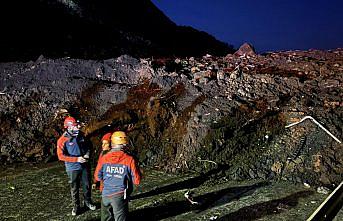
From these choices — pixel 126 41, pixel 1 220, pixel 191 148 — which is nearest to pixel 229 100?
pixel 191 148

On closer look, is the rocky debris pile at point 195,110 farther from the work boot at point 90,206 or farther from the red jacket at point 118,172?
the red jacket at point 118,172

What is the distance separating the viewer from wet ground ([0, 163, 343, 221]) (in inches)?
231

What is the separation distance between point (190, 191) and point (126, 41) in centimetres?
1800

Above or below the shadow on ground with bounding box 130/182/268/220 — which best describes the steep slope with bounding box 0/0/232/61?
above

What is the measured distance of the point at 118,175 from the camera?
455 centimetres

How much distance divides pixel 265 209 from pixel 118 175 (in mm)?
2666

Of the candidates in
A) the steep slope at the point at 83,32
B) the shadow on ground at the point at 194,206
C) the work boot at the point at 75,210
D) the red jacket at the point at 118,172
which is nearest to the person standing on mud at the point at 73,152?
the work boot at the point at 75,210

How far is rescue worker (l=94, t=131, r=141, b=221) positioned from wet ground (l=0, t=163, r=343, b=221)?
133 cm

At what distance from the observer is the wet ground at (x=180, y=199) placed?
19.3ft

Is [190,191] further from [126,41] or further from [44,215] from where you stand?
[126,41]

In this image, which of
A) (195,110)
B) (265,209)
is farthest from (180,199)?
(195,110)

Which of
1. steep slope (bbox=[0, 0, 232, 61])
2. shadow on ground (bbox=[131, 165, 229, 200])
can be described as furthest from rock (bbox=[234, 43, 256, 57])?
steep slope (bbox=[0, 0, 232, 61])

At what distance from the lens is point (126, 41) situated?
2348 centimetres

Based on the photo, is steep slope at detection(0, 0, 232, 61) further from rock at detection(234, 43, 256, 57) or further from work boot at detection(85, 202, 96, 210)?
work boot at detection(85, 202, 96, 210)
